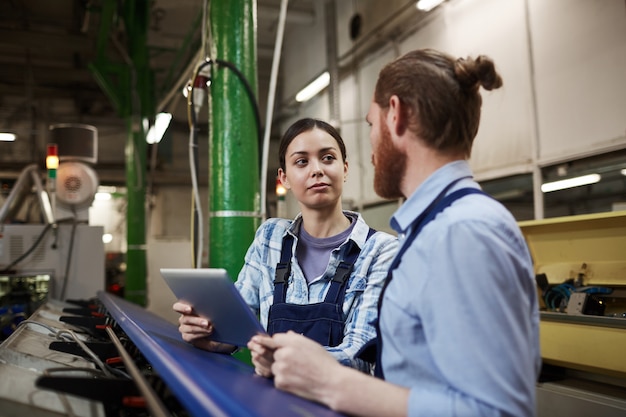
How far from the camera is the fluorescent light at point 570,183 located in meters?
3.82

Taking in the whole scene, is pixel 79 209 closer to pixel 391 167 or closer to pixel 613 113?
pixel 391 167

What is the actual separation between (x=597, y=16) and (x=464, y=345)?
3669 mm

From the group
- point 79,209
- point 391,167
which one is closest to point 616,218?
point 391,167

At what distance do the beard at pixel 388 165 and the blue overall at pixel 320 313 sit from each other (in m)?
0.45

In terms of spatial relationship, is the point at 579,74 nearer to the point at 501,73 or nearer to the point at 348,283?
the point at 501,73

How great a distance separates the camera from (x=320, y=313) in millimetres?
1407

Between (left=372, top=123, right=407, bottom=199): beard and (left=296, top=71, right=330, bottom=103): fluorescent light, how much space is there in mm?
5727

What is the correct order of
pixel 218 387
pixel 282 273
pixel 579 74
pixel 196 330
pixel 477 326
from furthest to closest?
pixel 579 74 < pixel 282 273 < pixel 196 330 < pixel 218 387 < pixel 477 326

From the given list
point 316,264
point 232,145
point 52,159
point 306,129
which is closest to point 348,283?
point 316,264

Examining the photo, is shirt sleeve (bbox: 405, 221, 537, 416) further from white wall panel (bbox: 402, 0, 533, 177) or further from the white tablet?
white wall panel (bbox: 402, 0, 533, 177)

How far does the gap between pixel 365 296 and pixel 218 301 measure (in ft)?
1.40

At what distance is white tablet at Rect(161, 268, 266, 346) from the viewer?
108cm

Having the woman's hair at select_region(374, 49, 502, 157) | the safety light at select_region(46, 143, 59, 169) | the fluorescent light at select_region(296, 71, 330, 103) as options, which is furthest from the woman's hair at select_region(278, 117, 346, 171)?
the fluorescent light at select_region(296, 71, 330, 103)

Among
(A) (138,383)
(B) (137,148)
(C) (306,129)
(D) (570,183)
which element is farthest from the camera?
(B) (137,148)
